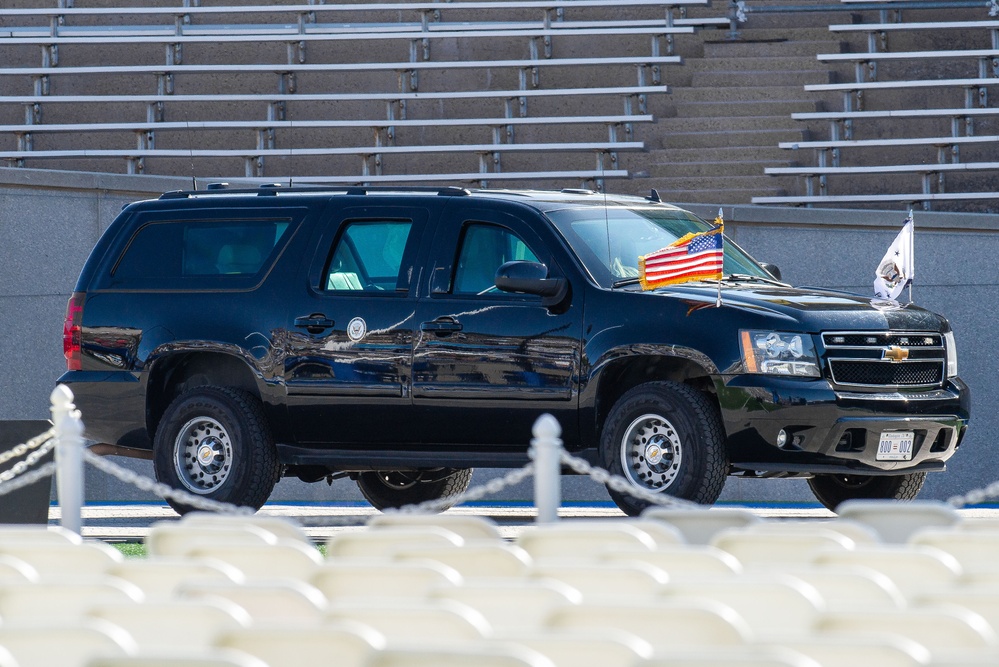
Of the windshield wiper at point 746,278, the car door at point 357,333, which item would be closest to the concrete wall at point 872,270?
the windshield wiper at point 746,278

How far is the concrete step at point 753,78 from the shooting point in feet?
62.4

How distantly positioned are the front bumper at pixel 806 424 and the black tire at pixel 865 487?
3.10 ft

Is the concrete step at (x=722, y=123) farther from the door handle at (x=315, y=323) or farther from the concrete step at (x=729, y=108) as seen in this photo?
the door handle at (x=315, y=323)

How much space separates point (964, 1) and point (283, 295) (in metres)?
11.9

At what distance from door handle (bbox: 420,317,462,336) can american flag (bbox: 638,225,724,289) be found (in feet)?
3.69

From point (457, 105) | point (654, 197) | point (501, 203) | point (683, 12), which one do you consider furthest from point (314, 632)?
point (683, 12)

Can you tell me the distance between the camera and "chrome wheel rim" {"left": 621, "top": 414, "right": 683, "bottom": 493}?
9273 millimetres

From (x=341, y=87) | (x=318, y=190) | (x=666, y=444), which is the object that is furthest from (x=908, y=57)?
Answer: (x=666, y=444)

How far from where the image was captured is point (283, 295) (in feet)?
34.0

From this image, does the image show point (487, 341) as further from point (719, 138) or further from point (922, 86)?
point (922, 86)

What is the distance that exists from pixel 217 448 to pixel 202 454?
0.10m

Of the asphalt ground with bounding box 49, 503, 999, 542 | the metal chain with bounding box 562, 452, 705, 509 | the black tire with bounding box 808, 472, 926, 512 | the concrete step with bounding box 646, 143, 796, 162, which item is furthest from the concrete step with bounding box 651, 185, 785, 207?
Result: the metal chain with bounding box 562, 452, 705, 509

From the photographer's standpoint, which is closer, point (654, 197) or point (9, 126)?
point (654, 197)

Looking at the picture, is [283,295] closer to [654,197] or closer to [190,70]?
[654,197]
